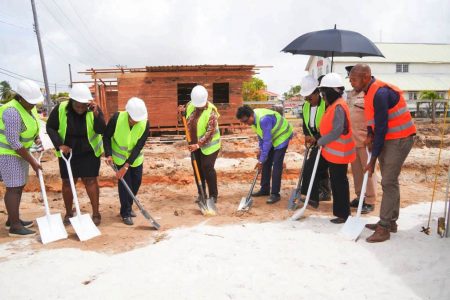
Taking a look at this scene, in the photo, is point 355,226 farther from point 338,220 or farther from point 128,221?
point 128,221

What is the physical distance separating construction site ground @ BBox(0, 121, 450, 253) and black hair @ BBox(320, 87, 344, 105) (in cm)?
158

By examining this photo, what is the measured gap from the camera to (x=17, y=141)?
158 inches

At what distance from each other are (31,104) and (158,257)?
2242 millimetres

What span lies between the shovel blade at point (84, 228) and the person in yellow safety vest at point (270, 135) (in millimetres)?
2332

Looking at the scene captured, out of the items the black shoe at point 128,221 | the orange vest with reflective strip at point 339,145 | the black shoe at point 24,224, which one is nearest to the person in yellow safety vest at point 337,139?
the orange vest with reflective strip at point 339,145

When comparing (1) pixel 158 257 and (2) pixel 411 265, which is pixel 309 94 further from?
(1) pixel 158 257

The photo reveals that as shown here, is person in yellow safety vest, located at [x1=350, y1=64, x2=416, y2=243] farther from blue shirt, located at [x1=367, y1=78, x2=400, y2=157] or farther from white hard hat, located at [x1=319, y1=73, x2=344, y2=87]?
white hard hat, located at [x1=319, y1=73, x2=344, y2=87]

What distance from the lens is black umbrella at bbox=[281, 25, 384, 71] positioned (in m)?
4.93

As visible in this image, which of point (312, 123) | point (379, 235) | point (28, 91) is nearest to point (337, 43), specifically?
point (312, 123)

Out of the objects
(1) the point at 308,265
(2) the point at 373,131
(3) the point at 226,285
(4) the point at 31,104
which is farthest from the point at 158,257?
(2) the point at 373,131

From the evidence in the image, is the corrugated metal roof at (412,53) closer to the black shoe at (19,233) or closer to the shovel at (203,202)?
the shovel at (203,202)

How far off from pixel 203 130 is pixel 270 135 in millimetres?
984

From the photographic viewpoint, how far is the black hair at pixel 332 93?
433cm

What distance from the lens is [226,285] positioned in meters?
2.97
